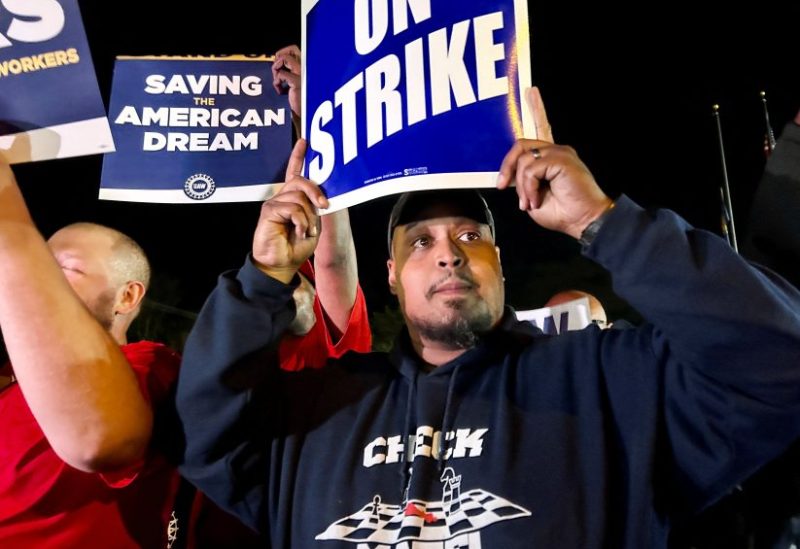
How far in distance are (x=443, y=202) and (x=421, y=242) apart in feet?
0.40

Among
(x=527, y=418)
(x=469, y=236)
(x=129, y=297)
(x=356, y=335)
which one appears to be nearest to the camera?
(x=527, y=418)

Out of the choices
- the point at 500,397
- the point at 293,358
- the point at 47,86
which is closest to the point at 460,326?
the point at 500,397

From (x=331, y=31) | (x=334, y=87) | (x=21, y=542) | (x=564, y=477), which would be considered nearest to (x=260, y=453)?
(x=21, y=542)

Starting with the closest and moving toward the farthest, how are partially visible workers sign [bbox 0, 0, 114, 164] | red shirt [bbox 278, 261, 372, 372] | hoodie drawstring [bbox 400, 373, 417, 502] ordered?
hoodie drawstring [bbox 400, 373, 417, 502] < partially visible workers sign [bbox 0, 0, 114, 164] < red shirt [bbox 278, 261, 372, 372]

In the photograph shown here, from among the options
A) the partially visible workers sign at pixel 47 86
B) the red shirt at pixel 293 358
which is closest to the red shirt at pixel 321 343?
the red shirt at pixel 293 358

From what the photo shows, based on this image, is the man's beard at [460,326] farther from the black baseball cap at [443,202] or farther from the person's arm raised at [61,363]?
the person's arm raised at [61,363]

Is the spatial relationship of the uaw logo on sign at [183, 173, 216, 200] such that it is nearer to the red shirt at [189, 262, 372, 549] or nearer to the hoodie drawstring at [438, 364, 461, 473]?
the red shirt at [189, 262, 372, 549]

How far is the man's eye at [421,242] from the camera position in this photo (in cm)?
187

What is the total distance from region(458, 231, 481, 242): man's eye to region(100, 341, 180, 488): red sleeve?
778 millimetres

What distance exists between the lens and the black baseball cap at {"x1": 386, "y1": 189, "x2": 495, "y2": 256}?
1903mm

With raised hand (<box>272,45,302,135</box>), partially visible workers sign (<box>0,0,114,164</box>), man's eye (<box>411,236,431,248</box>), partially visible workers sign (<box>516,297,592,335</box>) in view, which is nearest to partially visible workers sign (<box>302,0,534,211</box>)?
man's eye (<box>411,236,431,248</box>)

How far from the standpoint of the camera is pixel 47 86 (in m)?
1.79

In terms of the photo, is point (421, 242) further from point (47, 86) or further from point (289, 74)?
point (47, 86)

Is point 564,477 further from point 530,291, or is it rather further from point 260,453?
point 530,291
